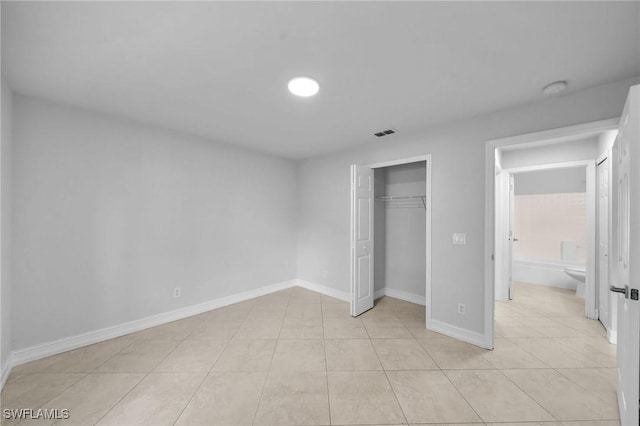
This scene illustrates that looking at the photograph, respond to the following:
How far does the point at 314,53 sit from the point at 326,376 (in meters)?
2.54

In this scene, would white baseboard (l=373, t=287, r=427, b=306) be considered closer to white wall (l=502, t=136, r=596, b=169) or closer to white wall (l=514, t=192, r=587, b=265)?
white wall (l=502, t=136, r=596, b=169)

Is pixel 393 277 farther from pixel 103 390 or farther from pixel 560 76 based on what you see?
pixel 103 390

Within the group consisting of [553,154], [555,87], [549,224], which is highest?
[555,87]

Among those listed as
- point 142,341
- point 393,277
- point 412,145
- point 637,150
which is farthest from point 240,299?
point 637,150

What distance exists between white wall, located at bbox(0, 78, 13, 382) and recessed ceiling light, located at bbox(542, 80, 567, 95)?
177 inches

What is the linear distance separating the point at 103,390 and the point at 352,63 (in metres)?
3.17

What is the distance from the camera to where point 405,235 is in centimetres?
400

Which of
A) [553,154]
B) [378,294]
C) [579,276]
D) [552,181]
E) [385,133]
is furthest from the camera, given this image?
[552,181]

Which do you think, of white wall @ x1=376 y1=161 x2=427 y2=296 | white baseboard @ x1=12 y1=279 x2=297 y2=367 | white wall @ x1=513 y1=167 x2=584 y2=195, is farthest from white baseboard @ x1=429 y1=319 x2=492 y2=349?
white wall @ x1=513 y1=167 x2=584 y2=195

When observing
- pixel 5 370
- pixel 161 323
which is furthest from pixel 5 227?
pixel 161 323

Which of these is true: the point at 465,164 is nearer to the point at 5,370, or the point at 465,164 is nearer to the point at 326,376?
the point at 326,376

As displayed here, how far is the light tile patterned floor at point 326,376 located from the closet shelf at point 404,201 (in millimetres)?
1784

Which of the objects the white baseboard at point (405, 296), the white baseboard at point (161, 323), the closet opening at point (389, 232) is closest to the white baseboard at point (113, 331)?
the white baseboard at point (161, 323)

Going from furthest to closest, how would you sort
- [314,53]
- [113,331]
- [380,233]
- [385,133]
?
1. [380,233]
2. [385,133]
3. [113,331]
4. [314,53]
